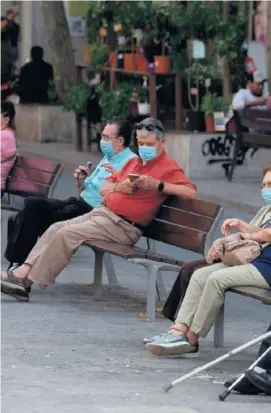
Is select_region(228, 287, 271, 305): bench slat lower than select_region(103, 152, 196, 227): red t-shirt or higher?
lower

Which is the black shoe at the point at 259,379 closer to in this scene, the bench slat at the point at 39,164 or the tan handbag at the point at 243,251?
the tan handbag at the point at 243,251

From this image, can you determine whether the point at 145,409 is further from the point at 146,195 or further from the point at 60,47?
the point at 60,47

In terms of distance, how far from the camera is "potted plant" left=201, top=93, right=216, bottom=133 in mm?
17050

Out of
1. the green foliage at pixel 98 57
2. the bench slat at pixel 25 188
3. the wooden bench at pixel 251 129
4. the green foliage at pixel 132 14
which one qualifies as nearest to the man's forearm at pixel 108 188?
the bench slat at pixel 25 188

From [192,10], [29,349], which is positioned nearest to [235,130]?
[192,10]

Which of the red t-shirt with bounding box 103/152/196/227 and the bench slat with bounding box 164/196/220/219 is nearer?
the bench slat with bounding box 164/196/220/219

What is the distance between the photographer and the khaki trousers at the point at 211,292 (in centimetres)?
728

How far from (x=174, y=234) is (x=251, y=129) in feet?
24.8

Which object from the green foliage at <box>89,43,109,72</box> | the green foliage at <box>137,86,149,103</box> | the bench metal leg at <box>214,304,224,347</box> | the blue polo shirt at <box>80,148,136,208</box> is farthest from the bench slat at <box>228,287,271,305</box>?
the green foliage at <box>89,43,109,72</box>

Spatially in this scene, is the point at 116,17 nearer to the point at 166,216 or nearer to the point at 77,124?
the point at 77,124

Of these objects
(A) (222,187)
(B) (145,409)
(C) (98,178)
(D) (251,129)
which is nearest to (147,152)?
(C) (98,178)

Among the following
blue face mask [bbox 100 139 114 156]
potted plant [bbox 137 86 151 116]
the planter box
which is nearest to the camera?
blue face mask [bbox 100 139 114 156]

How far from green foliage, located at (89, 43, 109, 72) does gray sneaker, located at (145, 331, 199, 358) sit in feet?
41.1

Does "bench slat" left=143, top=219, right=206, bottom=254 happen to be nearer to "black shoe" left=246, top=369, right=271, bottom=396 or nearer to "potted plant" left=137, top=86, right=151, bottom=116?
"black shoe" left=246, top=369, right=271, bottom=396
